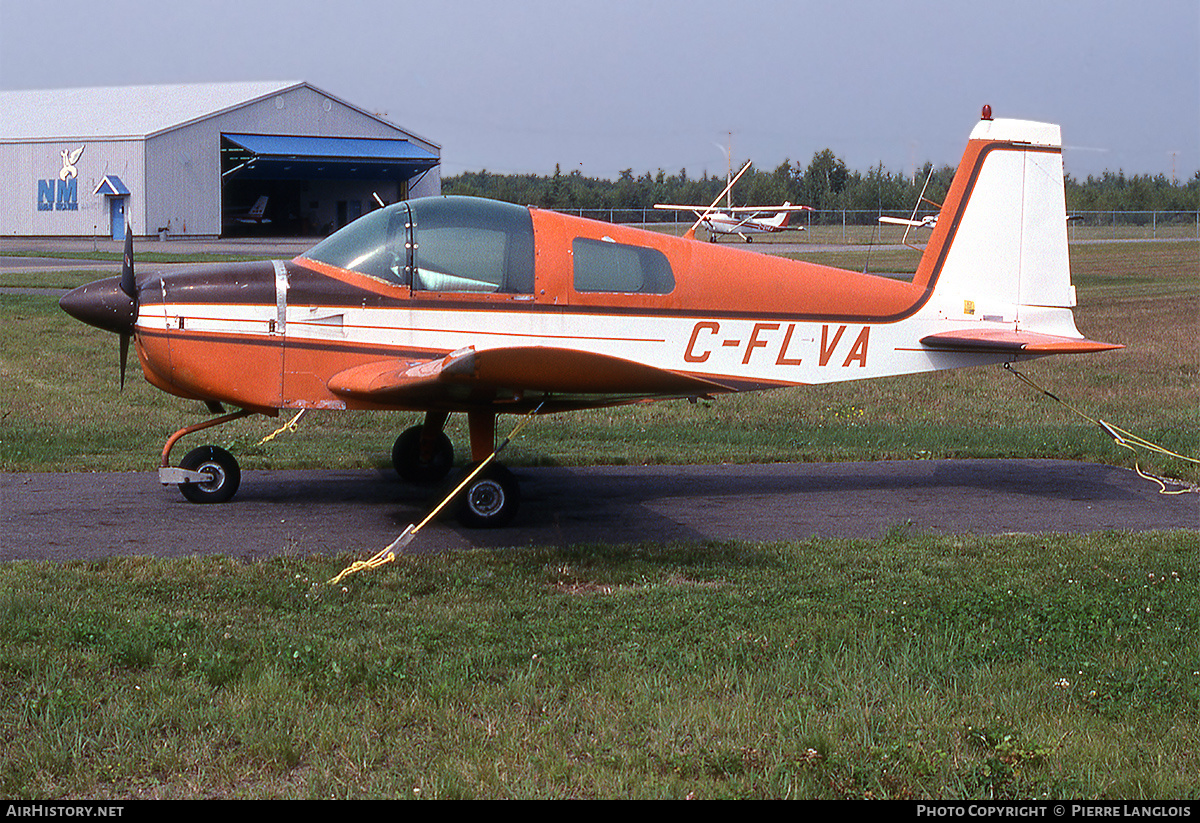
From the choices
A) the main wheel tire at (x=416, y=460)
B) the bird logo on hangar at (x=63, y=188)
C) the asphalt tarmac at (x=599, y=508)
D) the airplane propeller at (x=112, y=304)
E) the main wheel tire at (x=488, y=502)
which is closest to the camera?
the asphalt tarmac at (x=599, y=508)

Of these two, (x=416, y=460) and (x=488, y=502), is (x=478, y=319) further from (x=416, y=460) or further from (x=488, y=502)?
(x=416, y=460)

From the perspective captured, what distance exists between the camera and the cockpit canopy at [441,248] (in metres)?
8.53

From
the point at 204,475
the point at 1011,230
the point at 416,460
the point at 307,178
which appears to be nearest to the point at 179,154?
the point at 307,178

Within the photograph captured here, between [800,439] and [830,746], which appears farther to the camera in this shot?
[800,439]

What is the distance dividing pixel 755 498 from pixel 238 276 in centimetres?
470

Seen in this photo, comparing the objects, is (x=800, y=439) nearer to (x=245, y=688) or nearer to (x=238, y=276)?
(x=238, y=276)

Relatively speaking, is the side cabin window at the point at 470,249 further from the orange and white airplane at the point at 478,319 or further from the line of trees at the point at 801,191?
the line of trees at the point at 801,191

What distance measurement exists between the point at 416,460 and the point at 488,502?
1767mm

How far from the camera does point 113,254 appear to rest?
40.4m

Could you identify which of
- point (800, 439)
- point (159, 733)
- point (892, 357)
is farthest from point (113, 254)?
point (159, 733)

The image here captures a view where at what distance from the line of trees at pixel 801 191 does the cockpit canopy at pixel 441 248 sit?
138 ft

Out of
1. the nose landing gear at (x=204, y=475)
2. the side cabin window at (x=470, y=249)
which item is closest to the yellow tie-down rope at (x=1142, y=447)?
the side cabin window at (x=470, y=249)

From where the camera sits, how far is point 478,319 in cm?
862

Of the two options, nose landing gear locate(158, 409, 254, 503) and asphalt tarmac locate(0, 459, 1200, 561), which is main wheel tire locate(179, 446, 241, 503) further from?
asphalt tarmac locate(0, 459, 1200, 561)
